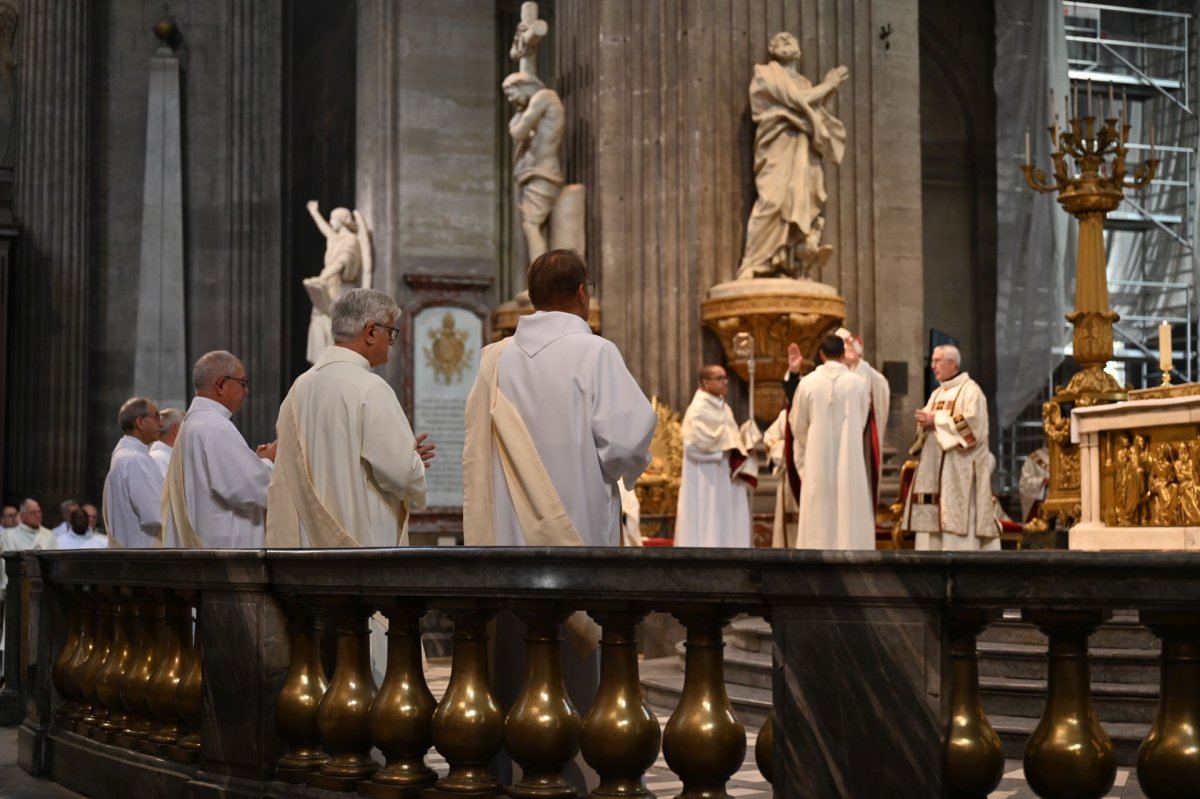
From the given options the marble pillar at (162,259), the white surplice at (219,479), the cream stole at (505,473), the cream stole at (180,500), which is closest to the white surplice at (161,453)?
the cream stole at (180,500)

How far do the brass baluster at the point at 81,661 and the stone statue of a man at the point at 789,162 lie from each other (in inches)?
289

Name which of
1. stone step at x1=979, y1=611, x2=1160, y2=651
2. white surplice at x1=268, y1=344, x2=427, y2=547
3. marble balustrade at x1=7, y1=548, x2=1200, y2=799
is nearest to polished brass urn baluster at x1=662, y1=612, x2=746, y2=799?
marble balustrade at x1=7, y1=548, x2=1200, y2=799

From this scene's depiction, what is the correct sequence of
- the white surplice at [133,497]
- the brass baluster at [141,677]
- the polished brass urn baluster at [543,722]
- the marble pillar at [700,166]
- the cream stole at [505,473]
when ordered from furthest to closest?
the marble pillar at [700,166]
the white surplice at [133,497]
the brass baluster at [141,677]
the cream stole at [505,473]
the polished brass urn baluster at [543,722]

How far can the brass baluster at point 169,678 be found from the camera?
14.4 feet

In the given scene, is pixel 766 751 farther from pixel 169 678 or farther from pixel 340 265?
pixel 340 265

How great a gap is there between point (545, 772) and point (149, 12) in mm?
19337

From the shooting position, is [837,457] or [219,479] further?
[837,457]

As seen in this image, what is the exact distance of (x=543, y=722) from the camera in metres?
3.16

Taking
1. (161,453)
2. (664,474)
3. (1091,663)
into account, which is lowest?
(1091,663)

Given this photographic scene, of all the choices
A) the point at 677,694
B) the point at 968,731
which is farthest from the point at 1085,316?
the point at 968,731

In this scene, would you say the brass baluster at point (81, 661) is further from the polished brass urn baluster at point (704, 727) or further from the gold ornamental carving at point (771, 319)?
the gold ornamental carving at point (771, 319)

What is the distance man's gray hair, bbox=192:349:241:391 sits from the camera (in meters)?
5.71

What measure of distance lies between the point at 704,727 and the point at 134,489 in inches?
199

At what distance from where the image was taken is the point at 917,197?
1295 centimetres
